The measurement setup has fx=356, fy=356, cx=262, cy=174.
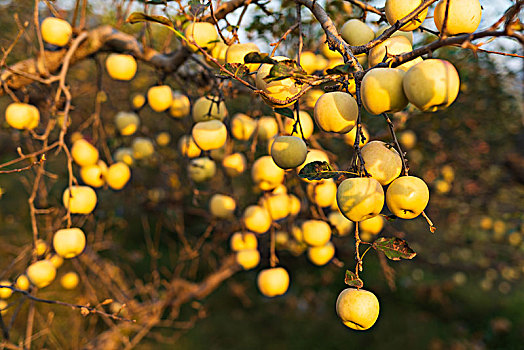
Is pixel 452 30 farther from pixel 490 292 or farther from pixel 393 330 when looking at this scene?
pixel 490 292

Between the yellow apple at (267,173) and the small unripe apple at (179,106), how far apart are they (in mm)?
643

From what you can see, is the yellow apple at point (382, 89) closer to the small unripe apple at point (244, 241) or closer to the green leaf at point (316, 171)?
the green leaf at point (316, 171)

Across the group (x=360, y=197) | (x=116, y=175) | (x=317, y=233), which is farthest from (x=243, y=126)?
(x=360, y=197)

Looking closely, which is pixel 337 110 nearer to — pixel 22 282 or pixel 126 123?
pixel 126 123

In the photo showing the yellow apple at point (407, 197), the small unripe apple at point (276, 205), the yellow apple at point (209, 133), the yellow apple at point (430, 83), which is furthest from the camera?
the small unripe apple at point (276, 205)

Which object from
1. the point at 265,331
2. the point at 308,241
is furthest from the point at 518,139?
the point at 265,331

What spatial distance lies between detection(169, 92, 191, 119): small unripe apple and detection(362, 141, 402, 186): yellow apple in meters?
1.17

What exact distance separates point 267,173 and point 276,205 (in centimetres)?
23

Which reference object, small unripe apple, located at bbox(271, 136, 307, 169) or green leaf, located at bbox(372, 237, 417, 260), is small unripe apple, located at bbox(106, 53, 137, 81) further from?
green leaf, located at bbox(372, 237, 417, 260)

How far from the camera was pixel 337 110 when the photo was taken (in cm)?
76

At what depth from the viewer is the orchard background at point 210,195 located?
1.59 metres

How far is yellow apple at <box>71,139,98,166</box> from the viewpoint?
5.19 ft

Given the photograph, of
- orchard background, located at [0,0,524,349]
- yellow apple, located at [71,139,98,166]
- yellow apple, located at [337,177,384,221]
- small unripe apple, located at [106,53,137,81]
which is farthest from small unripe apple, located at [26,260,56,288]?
yellow apple, located at [337,177,384,221]

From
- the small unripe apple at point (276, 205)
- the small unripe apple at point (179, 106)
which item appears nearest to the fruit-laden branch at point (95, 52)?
the small unripe apple at point (179, 106)
